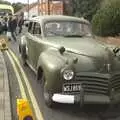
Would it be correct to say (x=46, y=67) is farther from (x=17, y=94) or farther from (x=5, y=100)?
(x=17, y=94)

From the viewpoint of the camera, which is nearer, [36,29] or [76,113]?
[76,113]

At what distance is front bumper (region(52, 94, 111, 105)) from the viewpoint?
8273 millimetres

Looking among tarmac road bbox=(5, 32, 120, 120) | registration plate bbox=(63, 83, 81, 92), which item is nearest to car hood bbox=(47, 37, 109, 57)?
registration plate bbox=(63, 83, 81, 92)

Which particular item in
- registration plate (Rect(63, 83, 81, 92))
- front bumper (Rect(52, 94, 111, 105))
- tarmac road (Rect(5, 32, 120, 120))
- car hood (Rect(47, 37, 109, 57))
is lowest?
tarmac road (Rect(5, 32, 120, 120))

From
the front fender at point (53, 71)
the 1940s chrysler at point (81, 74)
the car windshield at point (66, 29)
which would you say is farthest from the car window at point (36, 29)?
the front fender at point (53, 71)

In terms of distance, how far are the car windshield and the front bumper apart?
110 inches

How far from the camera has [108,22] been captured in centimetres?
2856

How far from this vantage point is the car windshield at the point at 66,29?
36.0 feet

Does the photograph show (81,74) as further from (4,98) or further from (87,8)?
(87,8)

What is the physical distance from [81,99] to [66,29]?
126 inches

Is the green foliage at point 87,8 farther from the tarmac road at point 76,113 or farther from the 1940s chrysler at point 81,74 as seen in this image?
the tarmac road at point 76,113

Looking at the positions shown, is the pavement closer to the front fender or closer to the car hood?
the front fender

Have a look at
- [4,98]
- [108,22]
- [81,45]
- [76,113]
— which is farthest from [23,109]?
[108,22]

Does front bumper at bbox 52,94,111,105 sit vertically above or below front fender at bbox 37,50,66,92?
below
